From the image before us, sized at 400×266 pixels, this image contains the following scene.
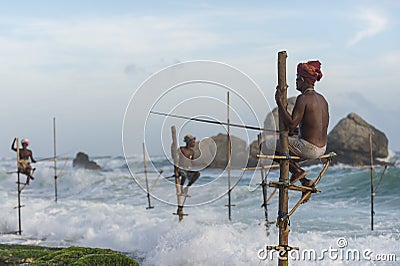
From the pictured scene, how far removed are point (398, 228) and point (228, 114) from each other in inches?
276

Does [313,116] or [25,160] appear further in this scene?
[25,160]

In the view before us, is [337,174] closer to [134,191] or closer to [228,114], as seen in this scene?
[134,191]

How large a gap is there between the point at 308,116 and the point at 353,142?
89.7 feet

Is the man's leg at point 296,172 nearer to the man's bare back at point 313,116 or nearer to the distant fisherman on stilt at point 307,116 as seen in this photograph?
the distant fisherman on stilt at point 307,116

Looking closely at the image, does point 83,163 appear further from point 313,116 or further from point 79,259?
point 313,116

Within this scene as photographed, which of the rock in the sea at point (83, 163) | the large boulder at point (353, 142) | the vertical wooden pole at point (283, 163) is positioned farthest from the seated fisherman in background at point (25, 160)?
the rock in the sea at point (83, 163)

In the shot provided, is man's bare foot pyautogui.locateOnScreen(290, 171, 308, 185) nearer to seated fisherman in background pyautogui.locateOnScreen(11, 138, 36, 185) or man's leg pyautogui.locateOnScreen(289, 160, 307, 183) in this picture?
man's leg pyautogui.locateOnScreen(289, 160, 307, 183)

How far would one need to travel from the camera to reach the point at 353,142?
31.8 meters

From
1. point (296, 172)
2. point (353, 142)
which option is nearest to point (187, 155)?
point (296, 172)

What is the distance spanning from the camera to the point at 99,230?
51.9 ft

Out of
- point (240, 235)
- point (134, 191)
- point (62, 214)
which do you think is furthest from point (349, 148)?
point (240, 235)

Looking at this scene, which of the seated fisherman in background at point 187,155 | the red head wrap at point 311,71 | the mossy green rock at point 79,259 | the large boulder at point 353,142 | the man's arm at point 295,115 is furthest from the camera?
the large boulder at point 353,142

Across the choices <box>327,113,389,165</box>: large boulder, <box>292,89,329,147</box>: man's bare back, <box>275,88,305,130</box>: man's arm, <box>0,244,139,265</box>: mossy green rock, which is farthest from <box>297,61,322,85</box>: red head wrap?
<box>327,113,389,165</box>: large boulder

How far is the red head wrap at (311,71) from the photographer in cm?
547
